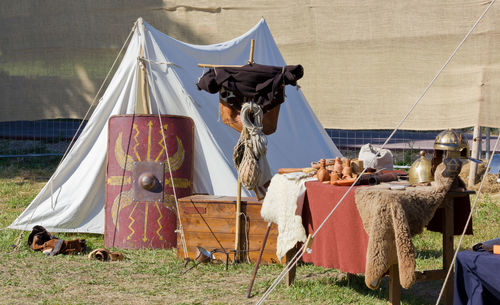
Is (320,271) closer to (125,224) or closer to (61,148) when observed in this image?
(125,224)

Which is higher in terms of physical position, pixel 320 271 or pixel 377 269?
pixel 377 269

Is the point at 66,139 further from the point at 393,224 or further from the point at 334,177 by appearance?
the point at 393,224

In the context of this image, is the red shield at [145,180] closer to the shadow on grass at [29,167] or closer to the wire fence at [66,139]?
the shadow on grass at [29,167]

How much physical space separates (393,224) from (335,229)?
0.44 m

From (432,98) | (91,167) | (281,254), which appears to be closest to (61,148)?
(91,167)

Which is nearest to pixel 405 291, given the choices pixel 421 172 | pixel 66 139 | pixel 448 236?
pixel 448 236

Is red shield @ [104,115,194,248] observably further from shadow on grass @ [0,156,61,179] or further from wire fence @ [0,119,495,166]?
wire fence @ [0,119,495,166]

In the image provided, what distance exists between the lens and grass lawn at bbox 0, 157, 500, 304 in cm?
369

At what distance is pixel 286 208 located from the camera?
3.62m

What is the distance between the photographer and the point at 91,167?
18.2ft

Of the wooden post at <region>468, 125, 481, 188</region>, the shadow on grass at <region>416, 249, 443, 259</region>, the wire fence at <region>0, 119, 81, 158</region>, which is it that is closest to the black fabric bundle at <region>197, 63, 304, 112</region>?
the shadow on grass at <region>416, 249, 443, 259</region>

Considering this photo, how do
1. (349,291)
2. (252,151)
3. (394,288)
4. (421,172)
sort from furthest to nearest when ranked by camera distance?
(252,151), (349,291), (421,172), (394,288)

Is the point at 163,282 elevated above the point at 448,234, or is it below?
below

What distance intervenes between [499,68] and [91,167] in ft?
13.9
